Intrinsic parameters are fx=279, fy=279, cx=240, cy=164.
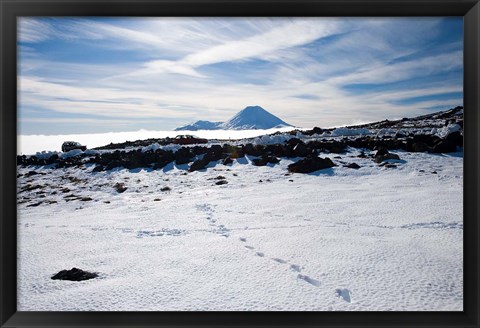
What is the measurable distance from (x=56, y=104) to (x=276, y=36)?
94.4 inches

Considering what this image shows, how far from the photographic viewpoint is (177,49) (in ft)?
8.63

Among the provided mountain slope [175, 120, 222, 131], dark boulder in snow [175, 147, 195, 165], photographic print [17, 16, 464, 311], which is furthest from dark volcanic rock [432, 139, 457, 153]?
dark boulder in snow [175, 147, 195, 165]

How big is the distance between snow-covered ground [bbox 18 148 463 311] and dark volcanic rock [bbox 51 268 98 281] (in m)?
0.05

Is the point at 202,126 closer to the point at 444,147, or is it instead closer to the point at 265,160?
the point at 265,160

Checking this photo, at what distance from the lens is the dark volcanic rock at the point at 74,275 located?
1988 mm

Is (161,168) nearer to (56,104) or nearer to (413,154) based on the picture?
(56,104)

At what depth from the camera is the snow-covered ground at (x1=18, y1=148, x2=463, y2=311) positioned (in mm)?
1774

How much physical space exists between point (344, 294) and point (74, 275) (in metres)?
1.87

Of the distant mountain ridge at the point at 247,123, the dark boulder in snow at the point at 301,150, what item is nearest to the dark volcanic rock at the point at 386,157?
the dark boulder in snow at the point at 301,150

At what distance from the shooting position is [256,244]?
2.31 meters

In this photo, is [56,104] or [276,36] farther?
[56,104]
